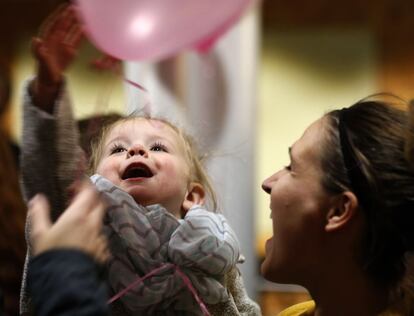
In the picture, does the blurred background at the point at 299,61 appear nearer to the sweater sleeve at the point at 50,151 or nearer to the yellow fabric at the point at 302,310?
the yellow fabric at the point at 302,310

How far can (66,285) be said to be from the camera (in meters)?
0.85

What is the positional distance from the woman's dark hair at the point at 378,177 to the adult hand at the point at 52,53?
38cm

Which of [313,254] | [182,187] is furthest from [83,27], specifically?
[313,254]

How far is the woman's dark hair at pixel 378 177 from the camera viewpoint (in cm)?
109

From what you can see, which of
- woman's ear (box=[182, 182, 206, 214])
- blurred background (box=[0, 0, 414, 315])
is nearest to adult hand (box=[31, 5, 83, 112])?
woman's ear (box=[182, 182, 206, 214])

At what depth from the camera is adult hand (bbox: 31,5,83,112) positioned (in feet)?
3.10

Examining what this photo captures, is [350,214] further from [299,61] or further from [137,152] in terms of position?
[299,61]

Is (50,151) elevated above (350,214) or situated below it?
above

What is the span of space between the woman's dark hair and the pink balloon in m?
0.26

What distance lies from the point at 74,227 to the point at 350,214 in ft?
1.31

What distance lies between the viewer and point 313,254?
1142 mm

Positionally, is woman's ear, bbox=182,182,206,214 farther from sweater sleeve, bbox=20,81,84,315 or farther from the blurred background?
the blurred background

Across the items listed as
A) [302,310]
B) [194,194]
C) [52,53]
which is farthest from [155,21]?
[302,310]

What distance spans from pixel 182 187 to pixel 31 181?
28 centimetres
